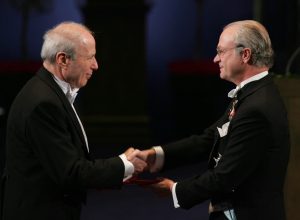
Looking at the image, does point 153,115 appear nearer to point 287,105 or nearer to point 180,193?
point 287,105

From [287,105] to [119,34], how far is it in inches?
183

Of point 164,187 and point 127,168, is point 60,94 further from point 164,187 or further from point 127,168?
point 164,187

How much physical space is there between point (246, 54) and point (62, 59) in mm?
706

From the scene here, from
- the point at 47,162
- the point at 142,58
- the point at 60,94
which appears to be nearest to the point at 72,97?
→ the point at 60,94

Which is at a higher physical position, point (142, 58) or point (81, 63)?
point (81, 63)

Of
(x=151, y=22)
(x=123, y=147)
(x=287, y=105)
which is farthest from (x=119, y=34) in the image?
(x=287, y=105)

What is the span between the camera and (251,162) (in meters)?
2.53

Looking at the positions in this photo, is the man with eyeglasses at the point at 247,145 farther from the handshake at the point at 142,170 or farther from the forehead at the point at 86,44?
the forehead at the point at 86,44

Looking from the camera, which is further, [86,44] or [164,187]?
[164,187]

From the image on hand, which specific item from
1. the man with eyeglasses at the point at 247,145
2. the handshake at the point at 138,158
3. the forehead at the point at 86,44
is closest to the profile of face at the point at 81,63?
the forehead at the point at 86,44

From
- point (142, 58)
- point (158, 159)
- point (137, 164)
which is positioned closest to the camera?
point (137, 164)

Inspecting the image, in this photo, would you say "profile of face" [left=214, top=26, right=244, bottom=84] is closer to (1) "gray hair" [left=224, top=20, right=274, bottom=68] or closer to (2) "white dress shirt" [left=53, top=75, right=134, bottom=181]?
(1) "gray hair" [left=224, top=20, right=274, bottom=68]

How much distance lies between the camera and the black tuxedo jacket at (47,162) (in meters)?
2.59

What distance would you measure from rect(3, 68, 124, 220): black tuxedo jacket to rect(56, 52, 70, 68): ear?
62 mm
